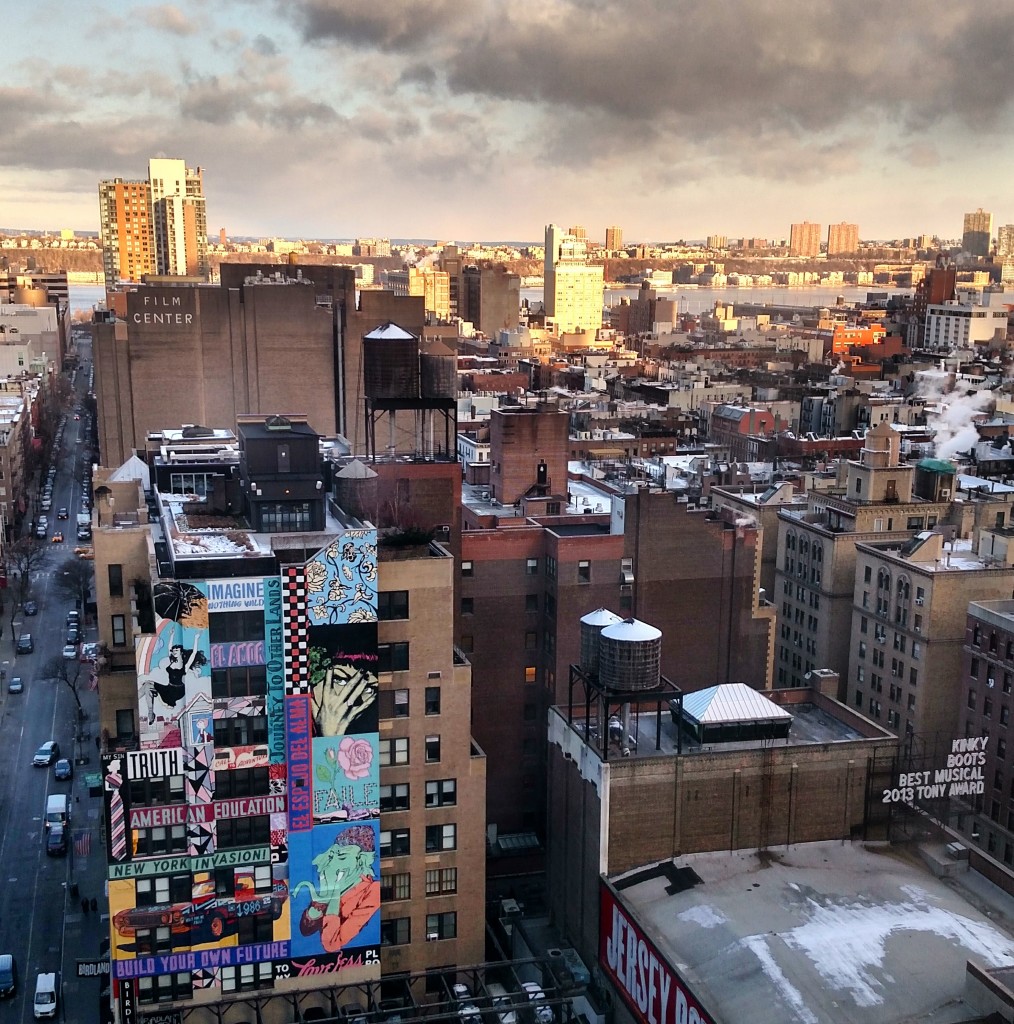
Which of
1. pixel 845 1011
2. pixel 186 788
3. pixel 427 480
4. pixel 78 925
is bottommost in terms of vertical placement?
pixel 78 925

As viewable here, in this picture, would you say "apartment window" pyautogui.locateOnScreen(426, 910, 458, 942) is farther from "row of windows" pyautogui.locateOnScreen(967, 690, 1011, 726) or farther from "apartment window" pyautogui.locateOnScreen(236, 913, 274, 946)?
"row of windows" pyautogui.locateOnScreen(967, 690, 1011, 726)

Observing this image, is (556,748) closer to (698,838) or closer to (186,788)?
(698,838)

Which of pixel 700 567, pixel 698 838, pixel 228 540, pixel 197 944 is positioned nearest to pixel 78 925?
pixel 197 944

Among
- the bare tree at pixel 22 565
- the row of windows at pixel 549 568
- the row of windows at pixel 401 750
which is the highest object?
the row of windows at pixel 549 568

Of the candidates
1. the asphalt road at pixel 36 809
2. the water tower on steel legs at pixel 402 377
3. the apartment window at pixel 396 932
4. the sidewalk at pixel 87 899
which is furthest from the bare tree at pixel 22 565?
the apartment window at pixel 396 932

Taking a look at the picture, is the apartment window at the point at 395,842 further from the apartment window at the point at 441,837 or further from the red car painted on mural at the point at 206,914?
the red car painted on mural at the point at 206,914
